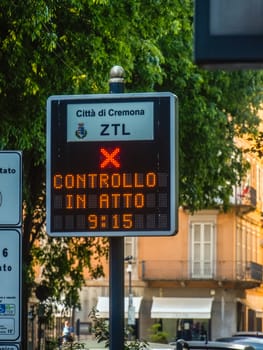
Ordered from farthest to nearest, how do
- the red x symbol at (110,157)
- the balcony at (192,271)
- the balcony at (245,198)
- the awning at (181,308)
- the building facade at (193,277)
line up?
1. the balcony at (245,198)
2. the balcony at (192,271)
3. the building facade at (193,277)
4. the awning at (181,308)
5. the red x symbol at (110,157)

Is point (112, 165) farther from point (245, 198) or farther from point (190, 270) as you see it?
point (245, 198)

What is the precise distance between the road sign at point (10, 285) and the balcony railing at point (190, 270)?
5983 cm

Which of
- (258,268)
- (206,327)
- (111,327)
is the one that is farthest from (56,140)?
(258,268)

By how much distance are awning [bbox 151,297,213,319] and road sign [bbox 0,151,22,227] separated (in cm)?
5845

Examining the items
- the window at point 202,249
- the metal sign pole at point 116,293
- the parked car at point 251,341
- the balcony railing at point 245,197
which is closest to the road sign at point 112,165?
the metal sign pole at point 116,293

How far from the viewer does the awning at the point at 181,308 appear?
67812 millimetres

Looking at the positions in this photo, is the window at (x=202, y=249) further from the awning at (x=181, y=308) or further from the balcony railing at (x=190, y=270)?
the awning at (x=181, y=308)

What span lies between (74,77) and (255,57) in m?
17.2

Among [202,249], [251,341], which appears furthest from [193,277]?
[251,341]

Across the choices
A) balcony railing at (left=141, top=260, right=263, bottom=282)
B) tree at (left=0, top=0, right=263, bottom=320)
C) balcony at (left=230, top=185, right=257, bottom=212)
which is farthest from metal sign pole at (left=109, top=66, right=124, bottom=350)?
balcony at (left=230, top=185, right=257, bottom=212)

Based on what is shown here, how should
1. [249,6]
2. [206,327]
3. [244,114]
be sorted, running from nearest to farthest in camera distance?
1. [249,6]
2. [244,114]
3. [206,327]

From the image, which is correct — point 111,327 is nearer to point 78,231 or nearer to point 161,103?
point 78,231

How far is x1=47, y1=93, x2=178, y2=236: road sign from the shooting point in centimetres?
1128

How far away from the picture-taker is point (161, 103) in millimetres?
11312
